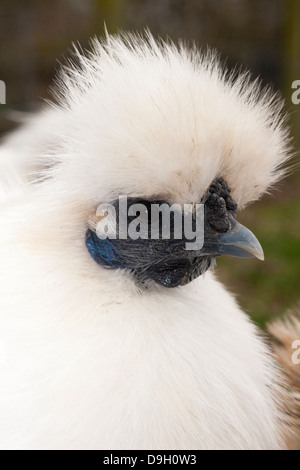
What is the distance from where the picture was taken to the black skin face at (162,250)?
4.21 ft

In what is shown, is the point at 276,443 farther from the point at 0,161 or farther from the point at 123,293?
the point at 0,161

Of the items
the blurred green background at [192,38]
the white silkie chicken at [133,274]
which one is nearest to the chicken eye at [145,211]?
the white silkie chicken at [133,274]

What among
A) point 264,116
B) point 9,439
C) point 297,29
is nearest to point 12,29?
point 297,29

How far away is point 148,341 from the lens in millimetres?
1242

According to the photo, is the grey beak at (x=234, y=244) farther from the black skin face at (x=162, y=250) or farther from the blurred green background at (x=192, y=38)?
the blurred green background at (x=192, y=38)

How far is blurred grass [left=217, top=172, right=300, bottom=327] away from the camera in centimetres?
325

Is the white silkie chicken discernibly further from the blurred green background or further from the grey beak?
the blurred green background

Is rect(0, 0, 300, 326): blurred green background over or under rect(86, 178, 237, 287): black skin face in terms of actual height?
over

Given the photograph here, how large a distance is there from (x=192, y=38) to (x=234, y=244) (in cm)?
411

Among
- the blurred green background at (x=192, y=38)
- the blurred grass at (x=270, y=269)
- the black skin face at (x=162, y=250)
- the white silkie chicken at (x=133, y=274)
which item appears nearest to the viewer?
the white silkie chicken at (x=133, y=274)

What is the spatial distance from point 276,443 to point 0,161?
931mm

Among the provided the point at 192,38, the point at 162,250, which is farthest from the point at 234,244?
the point at 192,38

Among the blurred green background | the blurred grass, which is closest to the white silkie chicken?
the blurred grass

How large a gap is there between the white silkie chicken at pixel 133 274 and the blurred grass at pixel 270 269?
1.46 metres
